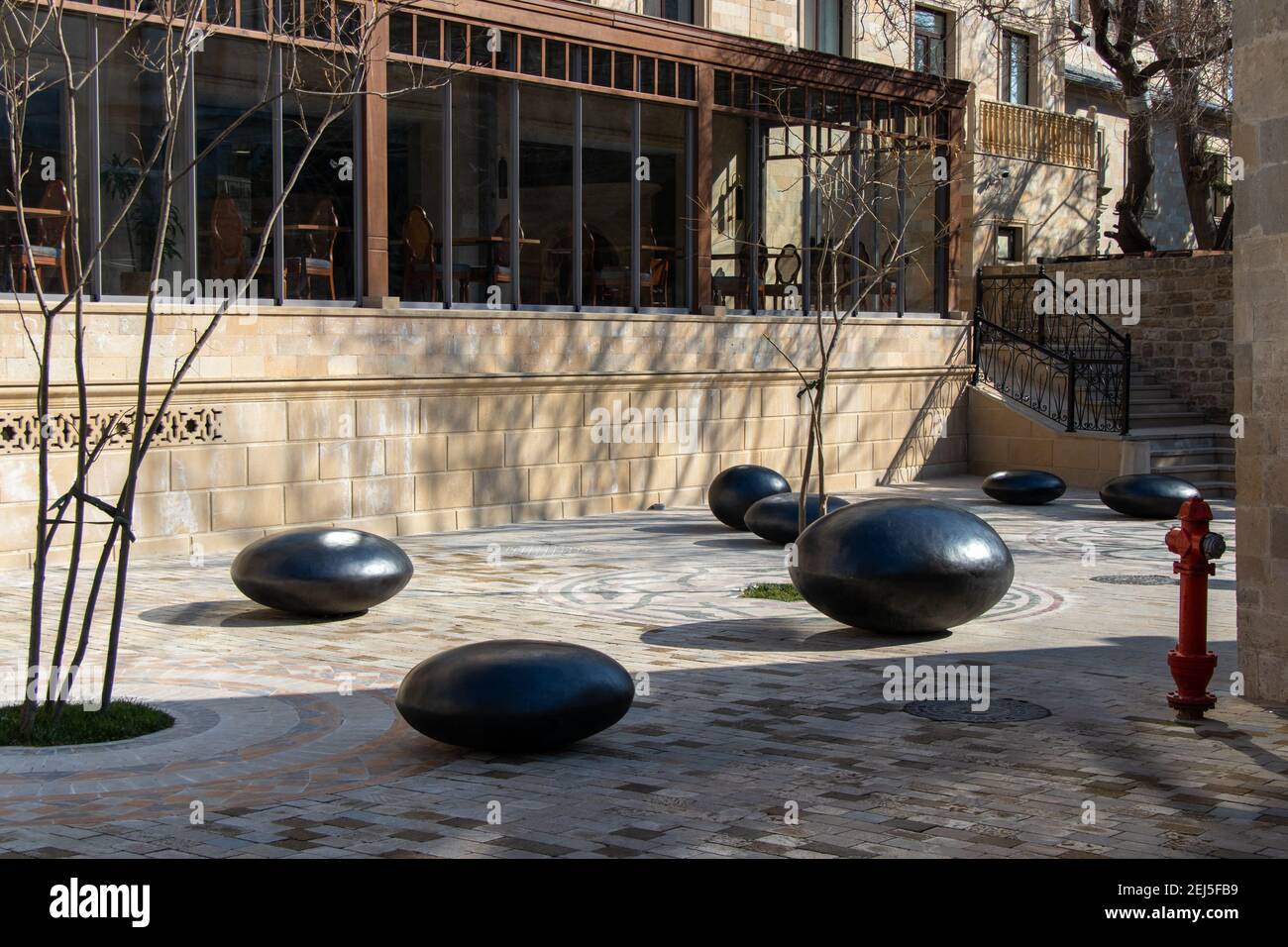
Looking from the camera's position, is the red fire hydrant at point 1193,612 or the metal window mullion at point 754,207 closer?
the red fire hydrant at point 1193,612

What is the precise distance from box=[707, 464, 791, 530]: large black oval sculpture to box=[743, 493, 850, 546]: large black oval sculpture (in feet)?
3.51

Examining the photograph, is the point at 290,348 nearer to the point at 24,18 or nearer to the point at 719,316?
the point at 24,18

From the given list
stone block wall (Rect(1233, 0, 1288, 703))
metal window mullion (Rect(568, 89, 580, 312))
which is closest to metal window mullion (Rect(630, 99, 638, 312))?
metal window mullion (Rect(568, 89, 580, 312))

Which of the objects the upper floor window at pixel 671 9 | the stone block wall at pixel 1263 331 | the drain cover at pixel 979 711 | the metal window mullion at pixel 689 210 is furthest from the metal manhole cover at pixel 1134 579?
the upper floor window at pixel 671 9

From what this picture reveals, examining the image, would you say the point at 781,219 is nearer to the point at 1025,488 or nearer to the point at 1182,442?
the point at 1025,488

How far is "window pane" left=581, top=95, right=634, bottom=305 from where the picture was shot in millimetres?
20047

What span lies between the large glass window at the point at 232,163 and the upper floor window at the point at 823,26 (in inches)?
512

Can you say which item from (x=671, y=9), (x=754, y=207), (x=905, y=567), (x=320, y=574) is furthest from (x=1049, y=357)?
(x=320, y=574)

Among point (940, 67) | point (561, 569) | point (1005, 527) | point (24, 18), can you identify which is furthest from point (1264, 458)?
point (940, 67)

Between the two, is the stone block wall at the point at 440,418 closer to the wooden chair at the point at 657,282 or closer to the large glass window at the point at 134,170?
the wooden chair at the point at 657,282

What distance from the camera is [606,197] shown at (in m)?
20.6

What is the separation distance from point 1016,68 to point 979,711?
28.1 m

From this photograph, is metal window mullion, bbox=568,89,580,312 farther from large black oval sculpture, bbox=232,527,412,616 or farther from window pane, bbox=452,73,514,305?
large black oval sculpture, bbox=232,527,412,616

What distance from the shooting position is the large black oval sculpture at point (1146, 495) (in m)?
18.6
